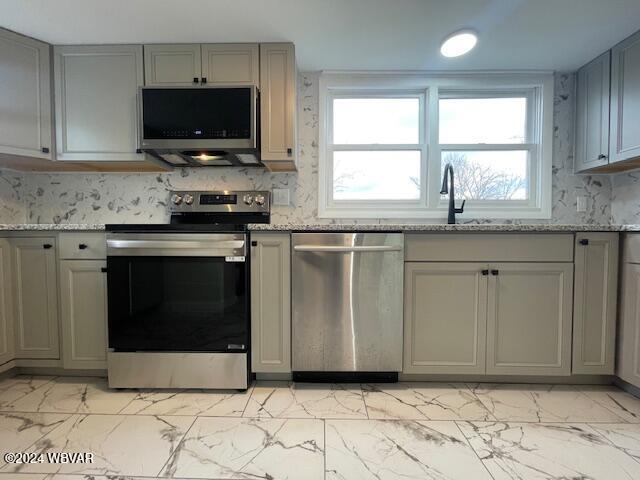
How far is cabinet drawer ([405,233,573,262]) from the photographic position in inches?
66.9

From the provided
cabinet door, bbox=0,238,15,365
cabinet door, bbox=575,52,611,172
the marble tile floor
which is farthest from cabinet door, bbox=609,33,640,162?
cabinet door, bbox=0,238,15,365

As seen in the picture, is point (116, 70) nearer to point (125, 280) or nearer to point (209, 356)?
point (125, 280)

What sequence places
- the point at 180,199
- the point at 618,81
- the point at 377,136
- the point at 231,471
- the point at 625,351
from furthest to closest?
the point at 377,136 → the point at 180,199 → the point at 618,81 → the point at 625,351 → the point at 231,471

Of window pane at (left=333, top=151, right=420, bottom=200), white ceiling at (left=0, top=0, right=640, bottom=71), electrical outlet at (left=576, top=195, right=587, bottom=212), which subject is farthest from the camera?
window pane at (left=333, top=151, right=420, bottom=200)

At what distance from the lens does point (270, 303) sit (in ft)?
5.68

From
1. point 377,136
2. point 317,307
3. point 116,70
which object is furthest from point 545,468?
point 116,70

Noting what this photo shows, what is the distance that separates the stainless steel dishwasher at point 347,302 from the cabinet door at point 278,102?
582mm

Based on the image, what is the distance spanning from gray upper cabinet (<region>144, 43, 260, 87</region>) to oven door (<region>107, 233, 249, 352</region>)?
0.98m

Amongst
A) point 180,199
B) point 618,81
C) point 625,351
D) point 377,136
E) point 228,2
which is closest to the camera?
point 228,2

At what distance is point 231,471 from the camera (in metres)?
1.15

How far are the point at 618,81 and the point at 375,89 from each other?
1.42 meters

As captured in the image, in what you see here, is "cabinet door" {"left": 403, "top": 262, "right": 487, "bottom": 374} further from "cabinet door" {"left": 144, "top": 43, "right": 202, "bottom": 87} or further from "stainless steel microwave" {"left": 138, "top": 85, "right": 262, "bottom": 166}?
"cabinet door" {"left": 144, "top": 43, "right": 202, "bottom": 87}

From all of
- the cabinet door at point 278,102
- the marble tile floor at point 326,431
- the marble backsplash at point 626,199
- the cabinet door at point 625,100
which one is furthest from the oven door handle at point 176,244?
the marble backsplash at point 626,199

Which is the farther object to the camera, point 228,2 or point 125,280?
point 125,280
